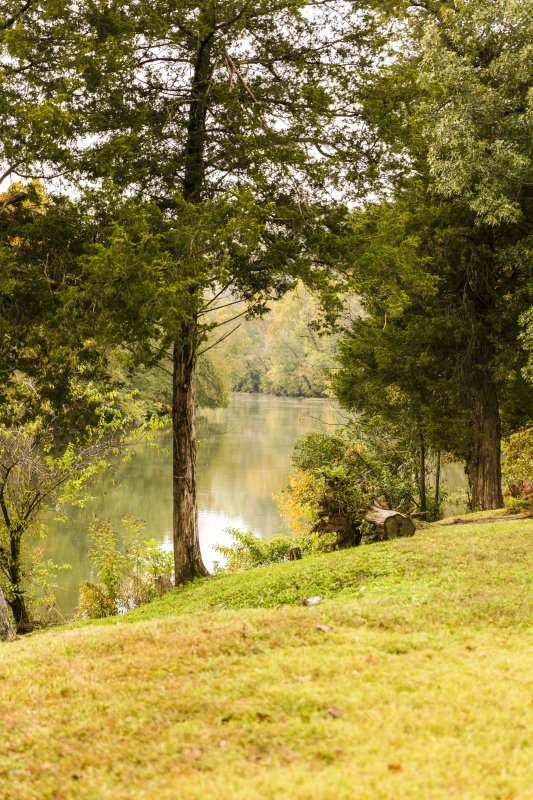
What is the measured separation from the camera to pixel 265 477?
87.0 feet

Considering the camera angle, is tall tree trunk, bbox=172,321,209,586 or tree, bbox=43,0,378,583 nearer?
tree, bbox=43,0,378,583

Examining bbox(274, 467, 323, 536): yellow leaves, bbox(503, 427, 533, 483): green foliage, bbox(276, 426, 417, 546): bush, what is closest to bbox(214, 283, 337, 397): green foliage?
bbox(276, 426, 417, 546): bush

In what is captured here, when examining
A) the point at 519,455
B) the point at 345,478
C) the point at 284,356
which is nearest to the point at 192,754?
the point at 345,478

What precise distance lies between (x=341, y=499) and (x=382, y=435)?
24.0 feet

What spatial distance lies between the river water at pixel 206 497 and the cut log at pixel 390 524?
11.2ft

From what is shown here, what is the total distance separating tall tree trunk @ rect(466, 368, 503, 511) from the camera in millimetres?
14727

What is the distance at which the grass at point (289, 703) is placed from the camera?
281 cm

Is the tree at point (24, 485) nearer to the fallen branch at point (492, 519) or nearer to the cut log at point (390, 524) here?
the cut log at point (390, 524)

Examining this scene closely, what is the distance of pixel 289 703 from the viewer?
3535mm

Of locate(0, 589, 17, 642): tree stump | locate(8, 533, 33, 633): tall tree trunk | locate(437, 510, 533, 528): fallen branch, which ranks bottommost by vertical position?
locate(8, 533, 33, 633): tall tree trunk

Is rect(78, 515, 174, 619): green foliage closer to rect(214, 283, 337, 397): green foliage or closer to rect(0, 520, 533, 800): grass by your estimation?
rect(0, 520, 533, 800): grass

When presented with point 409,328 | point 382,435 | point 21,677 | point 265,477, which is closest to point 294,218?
point 409,328

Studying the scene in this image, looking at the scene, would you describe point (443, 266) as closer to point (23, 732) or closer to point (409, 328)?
point (409, 328)

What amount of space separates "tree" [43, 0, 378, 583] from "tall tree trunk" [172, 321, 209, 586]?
0.03 m
